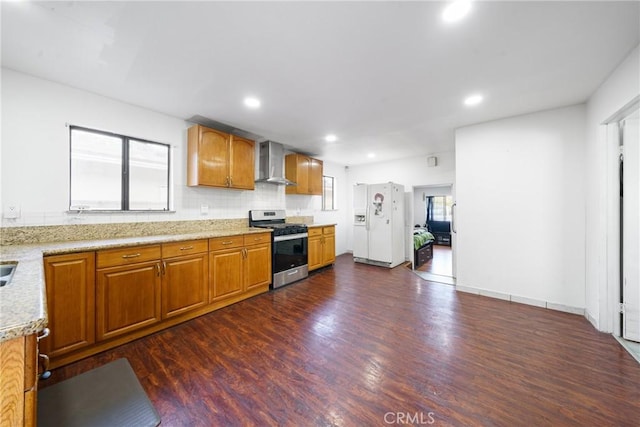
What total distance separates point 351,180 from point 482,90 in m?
4.19

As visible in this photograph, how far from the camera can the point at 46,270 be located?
1778mm

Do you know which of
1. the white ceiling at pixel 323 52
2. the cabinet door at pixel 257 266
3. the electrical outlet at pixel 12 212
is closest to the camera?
the white ceiling at pixel 323 52

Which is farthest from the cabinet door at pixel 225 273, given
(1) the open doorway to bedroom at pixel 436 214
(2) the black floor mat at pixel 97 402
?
(1) the open doorway to bedroom at pixel 436 214

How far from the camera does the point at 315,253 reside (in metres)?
4.58

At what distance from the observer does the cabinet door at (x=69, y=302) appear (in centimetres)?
183

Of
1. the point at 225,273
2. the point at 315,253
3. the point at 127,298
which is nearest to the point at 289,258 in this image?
the point at 315,253

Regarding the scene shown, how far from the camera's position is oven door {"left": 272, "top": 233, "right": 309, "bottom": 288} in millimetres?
3689

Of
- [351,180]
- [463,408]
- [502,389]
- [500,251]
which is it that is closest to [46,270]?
[463,408]

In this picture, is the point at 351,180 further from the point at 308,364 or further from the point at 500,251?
the point at 308,364

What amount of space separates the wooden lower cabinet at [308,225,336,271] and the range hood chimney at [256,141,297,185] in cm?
112

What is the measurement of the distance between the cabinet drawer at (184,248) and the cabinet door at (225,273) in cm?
15

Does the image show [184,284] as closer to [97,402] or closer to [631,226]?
[97,402]

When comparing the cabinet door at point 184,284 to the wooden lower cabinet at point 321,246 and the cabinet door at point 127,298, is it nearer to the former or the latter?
the cabinet door at point 127,298

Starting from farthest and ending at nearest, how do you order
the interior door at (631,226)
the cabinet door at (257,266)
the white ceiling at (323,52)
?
the cabinet door at (257,266), the interior door at (631,226), the white ceiling at (323,52)
